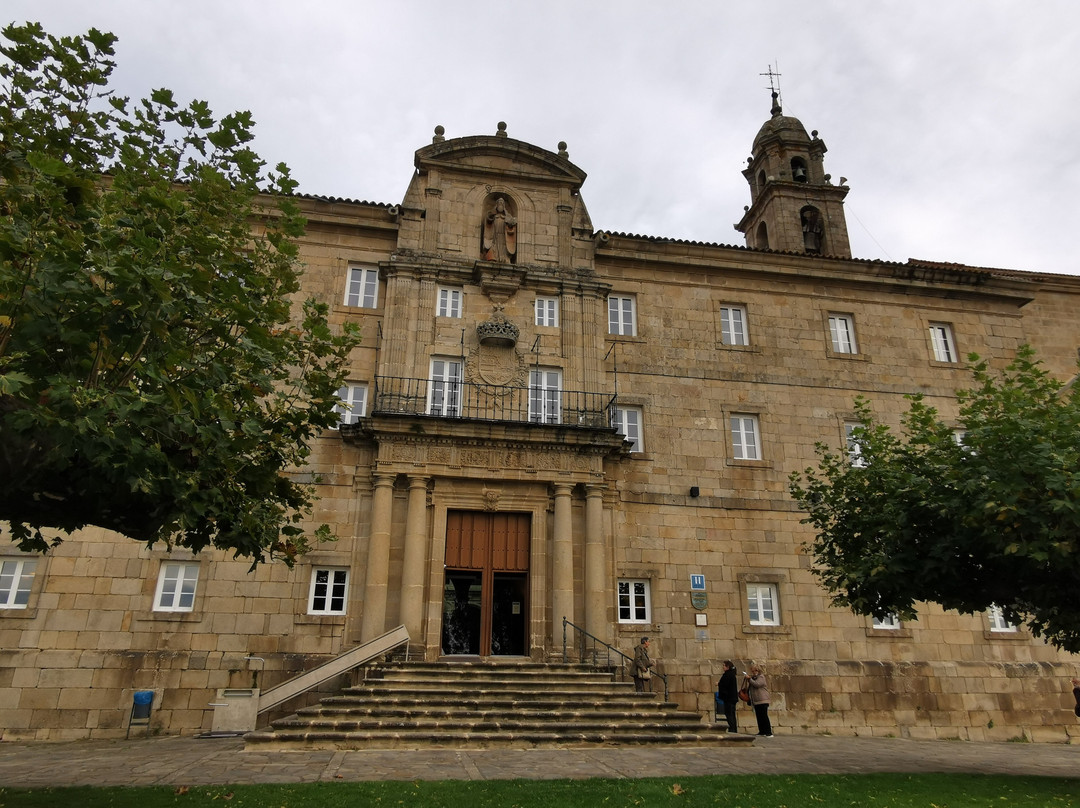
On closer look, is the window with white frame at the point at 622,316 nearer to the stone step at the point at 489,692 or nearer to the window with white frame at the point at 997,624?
the stone step at the point at 489,692

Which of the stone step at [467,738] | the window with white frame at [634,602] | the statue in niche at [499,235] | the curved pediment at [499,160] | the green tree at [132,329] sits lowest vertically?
the stone step at [467,738]

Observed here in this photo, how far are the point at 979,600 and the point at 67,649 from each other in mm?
16273

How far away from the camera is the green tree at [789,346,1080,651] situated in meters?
9.26

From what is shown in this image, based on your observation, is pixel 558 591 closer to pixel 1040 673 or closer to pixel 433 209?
pixel 433 209

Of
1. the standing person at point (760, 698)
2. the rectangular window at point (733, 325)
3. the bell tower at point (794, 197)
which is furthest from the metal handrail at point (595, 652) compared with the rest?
the bell tower at point (794, 197)

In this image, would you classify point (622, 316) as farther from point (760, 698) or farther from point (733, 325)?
point (760, 698)

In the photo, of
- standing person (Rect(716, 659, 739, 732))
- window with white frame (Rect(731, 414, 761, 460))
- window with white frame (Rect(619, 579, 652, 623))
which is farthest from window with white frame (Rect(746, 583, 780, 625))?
window with white frame (Rect(731, 414, 761, 460))

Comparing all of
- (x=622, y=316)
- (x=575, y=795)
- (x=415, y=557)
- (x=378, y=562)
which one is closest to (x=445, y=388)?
(x=415, y=557)

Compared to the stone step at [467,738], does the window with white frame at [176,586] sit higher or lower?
higher

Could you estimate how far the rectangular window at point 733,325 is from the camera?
19328 mm

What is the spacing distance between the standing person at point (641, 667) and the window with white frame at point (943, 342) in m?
12.3

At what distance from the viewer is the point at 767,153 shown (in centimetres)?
2809

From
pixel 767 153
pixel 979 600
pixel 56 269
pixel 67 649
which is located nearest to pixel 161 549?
pixel 67 649

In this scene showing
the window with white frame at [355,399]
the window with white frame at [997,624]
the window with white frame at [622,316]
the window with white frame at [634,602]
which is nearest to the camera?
the window with white frame at [634,602]
